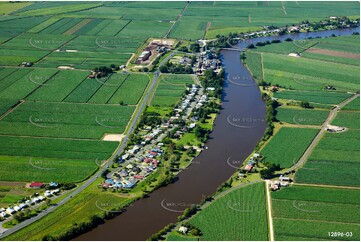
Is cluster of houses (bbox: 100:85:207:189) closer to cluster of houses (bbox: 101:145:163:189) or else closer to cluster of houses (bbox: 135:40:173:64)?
cluster of houses (bbox: 101:145:163:189)

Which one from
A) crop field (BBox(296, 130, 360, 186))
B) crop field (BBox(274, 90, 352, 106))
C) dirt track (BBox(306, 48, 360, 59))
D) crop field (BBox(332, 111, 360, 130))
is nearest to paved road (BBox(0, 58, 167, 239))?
crop field (BBox(274, 90, 352, 106))

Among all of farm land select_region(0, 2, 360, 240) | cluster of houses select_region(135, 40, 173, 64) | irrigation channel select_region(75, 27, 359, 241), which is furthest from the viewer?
cluster of houses select_region(135, 40, 173, 64)

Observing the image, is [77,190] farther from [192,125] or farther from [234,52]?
[234,52]

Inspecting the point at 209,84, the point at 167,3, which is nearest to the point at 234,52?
the point at 209,84

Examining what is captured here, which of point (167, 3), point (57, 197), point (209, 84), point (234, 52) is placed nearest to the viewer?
point (57, 197)

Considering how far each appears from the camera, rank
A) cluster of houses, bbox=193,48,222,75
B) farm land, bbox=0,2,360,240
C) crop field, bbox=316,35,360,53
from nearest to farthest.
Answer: farm land, bbox=0,2,360,240
cluster of houses, bbox=193,48,222,75
crop field, bbox=316,35,360,53

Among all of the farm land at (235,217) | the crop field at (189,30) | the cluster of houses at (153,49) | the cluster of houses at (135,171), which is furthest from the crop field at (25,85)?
A: the farm land at (235,217)

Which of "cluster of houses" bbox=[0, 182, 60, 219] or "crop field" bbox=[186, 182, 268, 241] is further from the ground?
"cluster of houses" bbox=[0, 182, 60, 219]
